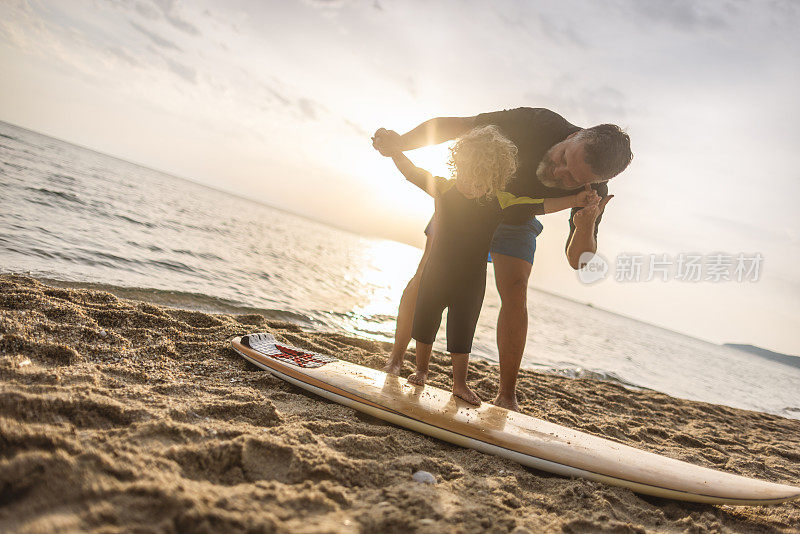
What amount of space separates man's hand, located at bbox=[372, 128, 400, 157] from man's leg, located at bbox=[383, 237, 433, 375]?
0.78 meters

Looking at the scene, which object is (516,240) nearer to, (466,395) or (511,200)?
(511,200)

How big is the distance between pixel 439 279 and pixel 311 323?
3251 millimetres

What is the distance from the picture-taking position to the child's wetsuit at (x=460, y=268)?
9.05ft

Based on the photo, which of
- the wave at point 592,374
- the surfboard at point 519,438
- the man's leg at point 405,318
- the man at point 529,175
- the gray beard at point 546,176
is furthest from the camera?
the wave at point 592,374

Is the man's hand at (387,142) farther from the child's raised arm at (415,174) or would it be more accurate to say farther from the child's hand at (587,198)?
the child's hand at (587,198)

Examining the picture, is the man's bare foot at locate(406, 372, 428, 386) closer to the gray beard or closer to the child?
the child

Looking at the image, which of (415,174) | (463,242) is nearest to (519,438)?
(463,242)

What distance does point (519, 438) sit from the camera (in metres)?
2.28

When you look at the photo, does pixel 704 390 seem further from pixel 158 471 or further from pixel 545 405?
pixel 158 471

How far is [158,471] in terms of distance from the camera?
1.33 m

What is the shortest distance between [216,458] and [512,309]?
2113 millimetres

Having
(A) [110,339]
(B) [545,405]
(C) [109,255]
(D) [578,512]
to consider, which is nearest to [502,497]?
(D) [578,512]

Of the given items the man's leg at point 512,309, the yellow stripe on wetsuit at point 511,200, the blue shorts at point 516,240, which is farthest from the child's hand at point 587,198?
the man's leg at point 512,309

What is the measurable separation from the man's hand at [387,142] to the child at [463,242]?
0.49 metres
